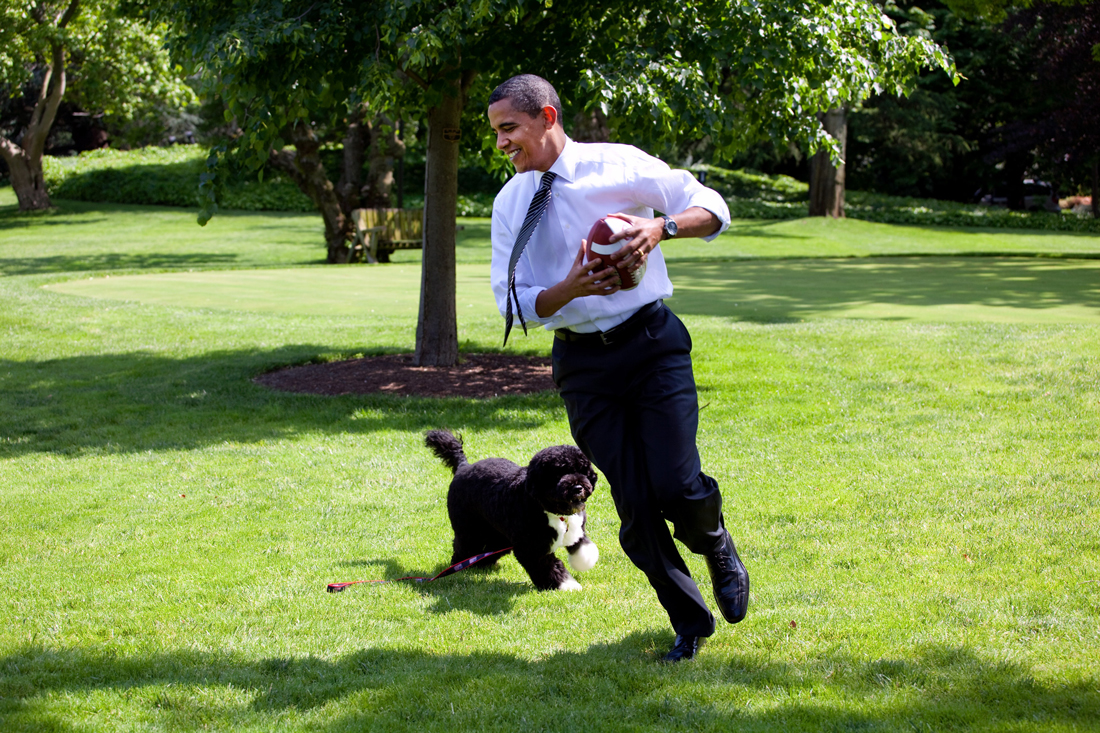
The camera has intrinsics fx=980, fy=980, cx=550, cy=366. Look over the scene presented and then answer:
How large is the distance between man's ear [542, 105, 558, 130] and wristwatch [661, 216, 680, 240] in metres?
0.62

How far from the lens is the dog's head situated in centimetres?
431

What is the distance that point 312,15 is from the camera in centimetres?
835

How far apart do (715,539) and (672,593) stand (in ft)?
0.88

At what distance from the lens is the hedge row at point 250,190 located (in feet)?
125

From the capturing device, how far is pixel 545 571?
483 cm

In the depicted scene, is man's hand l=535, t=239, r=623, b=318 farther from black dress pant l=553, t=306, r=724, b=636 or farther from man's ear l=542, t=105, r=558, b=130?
man's ear l=542, t=105, r=558, b=130

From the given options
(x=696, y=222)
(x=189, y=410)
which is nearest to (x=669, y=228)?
(x=696, y=222)

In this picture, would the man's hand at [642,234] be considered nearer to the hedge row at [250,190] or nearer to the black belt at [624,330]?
the black belt at [624,330]

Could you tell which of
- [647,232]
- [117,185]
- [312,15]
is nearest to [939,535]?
[647,232]

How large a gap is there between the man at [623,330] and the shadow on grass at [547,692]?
34cm

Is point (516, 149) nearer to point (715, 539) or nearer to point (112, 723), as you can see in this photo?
point (715, 539)

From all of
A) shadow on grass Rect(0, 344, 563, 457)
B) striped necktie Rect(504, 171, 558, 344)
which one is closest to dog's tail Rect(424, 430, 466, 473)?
striped necktie Rect(504, 171, 558, 344)

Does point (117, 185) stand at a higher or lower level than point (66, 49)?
lower

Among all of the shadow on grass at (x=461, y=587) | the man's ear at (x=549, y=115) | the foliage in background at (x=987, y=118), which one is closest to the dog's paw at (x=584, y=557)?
the shadow on grass at (x=461, y=587)
